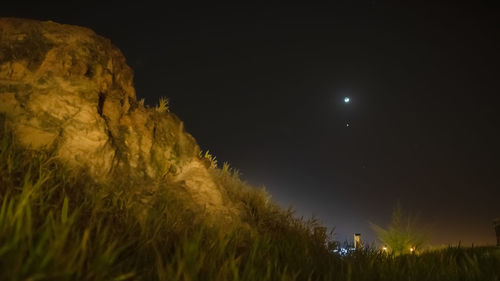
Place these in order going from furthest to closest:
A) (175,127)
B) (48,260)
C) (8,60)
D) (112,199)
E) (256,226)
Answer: (175,127) < (256,226) < (8,60) < (112,199) < (48,260)

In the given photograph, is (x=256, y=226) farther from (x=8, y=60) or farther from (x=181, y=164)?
(x=8, y=60)

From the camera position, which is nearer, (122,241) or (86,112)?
(122,241)

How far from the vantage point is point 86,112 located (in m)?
3.88

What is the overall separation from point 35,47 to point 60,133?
5.34 ft

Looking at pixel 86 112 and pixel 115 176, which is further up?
pixel 86 112

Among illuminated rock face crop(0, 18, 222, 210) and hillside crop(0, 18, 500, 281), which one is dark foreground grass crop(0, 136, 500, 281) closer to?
hillside crop(0, 18, 500, 281)

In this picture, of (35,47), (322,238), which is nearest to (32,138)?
(35,47)

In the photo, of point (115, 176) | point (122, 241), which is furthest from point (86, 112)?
point (122, 241)

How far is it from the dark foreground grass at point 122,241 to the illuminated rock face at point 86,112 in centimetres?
40

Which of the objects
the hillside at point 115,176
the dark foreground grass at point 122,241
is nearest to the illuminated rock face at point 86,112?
the hillside at point 115,176

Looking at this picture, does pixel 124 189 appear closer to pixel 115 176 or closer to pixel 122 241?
pixel 115 176

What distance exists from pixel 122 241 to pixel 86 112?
2.14 meters

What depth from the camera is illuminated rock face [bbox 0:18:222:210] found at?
353 cm

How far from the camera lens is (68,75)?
410 cm
